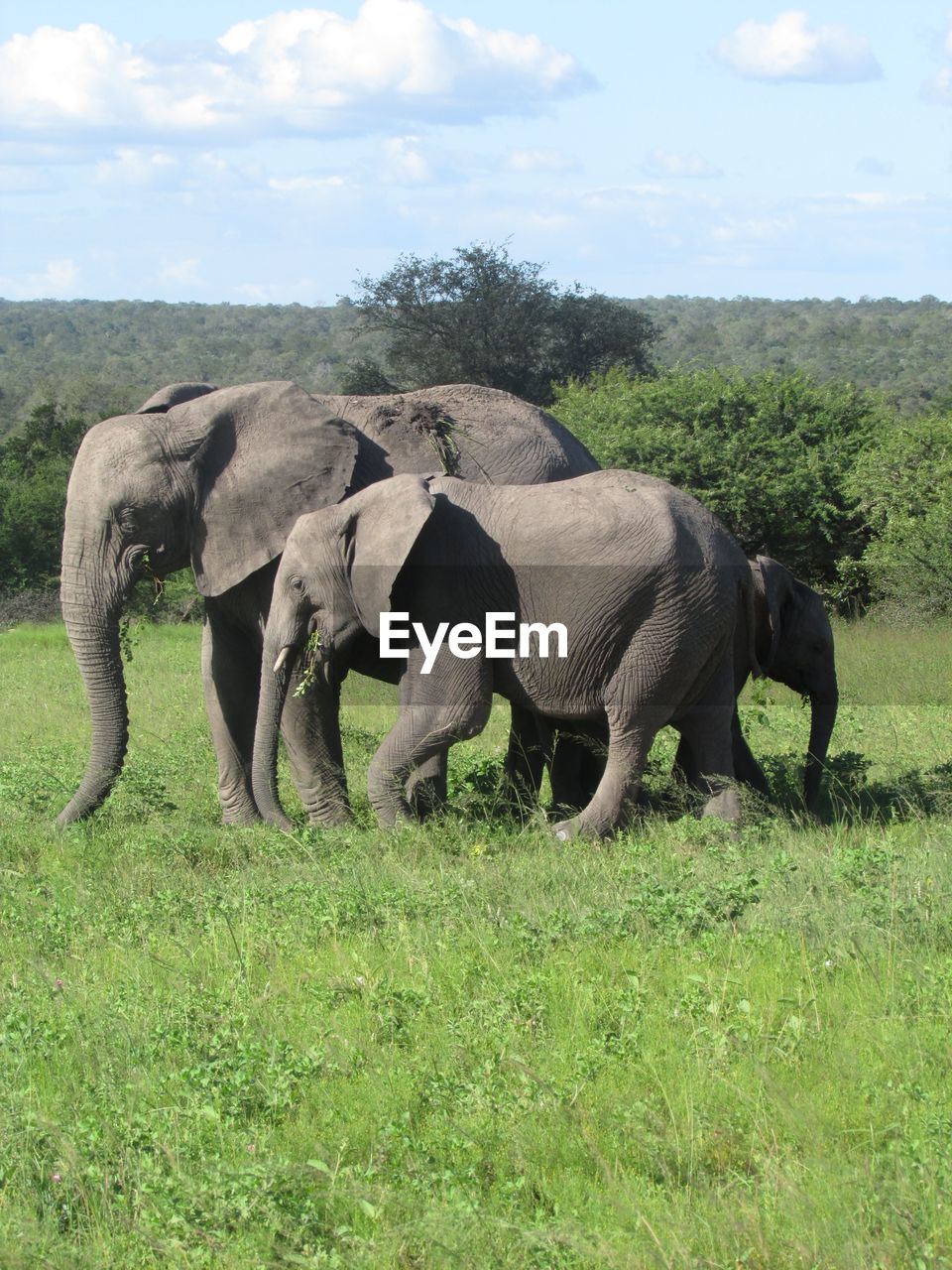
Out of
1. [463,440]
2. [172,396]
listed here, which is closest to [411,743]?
[463,440]

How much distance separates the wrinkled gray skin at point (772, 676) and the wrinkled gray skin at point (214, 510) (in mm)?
1318

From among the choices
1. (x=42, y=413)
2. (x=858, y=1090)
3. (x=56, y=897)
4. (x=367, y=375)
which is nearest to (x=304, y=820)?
(x=56, y=897)

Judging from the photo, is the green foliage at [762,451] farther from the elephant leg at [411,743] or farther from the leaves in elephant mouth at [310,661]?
the elephant leg at [411,743]

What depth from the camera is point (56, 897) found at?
748cm

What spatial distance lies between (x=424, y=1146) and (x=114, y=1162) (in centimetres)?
83

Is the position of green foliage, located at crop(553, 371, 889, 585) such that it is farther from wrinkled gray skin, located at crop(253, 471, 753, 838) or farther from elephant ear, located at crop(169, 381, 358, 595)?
wrinkled gray skin, located at crop(253, 471, 753, 838)

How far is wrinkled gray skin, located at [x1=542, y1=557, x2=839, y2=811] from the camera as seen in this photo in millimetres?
9055

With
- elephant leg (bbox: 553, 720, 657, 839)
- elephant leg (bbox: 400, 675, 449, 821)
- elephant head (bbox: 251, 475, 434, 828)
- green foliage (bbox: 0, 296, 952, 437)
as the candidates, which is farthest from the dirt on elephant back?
green foliage (bbox: 0, 296, 952, 437)

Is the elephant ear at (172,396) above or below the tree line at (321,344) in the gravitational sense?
below

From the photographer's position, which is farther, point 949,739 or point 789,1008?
point 949,739

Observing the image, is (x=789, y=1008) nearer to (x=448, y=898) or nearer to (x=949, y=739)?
(x=448, y=898)

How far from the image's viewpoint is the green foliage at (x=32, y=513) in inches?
1203

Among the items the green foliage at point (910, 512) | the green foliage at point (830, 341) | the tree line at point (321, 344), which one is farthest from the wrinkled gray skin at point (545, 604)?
the green foliage at point (830, 341)

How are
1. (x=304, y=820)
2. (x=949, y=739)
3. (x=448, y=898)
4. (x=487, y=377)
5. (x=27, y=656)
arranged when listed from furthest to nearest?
(x=487, y=377), (x=27, y=656), (x=949, y=739), (x=304, y=820), (x=448, y=898)
